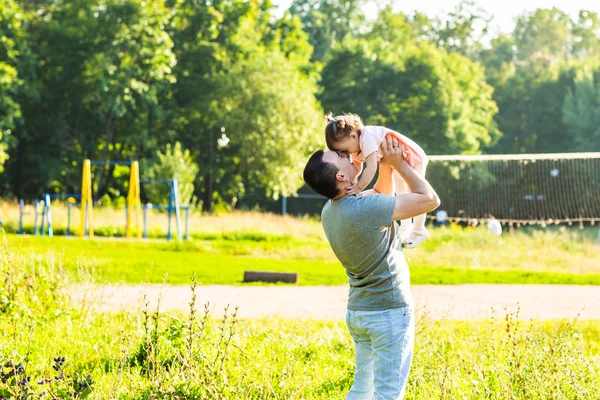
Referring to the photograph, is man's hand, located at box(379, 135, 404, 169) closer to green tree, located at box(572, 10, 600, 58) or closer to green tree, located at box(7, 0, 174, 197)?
green tree, located at box(7, 0, 174, 197)

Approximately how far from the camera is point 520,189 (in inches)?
1470

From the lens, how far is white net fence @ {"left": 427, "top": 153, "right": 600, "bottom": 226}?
33.2 metres

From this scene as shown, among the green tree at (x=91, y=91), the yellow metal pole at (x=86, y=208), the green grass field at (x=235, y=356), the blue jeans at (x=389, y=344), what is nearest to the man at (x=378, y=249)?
the blue jeans at (x=389, y=344)

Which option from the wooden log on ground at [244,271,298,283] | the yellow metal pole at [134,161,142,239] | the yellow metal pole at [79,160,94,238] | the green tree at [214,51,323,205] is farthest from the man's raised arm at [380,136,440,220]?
the green tree at [214,51,323,205]

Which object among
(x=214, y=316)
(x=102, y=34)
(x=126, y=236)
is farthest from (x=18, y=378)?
(x=102, y=34)

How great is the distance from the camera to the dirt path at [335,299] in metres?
9.20

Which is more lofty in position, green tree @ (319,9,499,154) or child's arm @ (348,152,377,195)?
green tree @ (319,9,499,154)

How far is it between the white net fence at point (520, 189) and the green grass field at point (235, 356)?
24.5 m

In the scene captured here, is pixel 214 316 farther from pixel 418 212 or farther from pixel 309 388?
pixel 418 212

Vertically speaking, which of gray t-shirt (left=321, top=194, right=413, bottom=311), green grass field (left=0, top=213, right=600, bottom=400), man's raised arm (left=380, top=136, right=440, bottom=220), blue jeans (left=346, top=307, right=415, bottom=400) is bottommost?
green grass field (left=0, top=213, right=600, bottom=400)

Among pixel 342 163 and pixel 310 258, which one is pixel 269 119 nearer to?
pixel 310 258

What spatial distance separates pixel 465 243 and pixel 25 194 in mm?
23890

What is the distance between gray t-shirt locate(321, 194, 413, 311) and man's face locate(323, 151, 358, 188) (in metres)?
0.11

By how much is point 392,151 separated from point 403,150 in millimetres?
132
